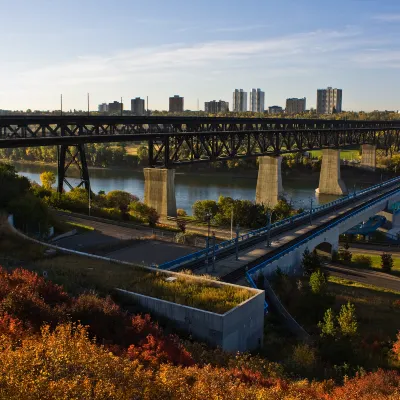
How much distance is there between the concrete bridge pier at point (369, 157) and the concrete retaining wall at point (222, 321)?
80979mm

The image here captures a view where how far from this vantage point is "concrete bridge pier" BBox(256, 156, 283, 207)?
190ft

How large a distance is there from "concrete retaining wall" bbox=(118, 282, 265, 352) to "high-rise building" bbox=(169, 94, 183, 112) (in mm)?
176842

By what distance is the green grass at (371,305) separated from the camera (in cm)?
2009

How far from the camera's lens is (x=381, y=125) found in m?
99.8

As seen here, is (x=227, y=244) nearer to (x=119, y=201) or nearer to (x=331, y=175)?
(x=119, y=201)

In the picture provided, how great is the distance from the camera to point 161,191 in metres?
43.9

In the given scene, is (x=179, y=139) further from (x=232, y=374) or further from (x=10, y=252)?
(x=232, y=374)

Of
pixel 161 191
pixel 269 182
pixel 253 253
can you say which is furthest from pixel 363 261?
pixel 269 182

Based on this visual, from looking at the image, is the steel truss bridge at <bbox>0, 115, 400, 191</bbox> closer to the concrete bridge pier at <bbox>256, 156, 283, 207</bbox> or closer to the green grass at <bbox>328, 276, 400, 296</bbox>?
the concrete bridge pier at <bbox>256, 156, 283, 207</bbox>

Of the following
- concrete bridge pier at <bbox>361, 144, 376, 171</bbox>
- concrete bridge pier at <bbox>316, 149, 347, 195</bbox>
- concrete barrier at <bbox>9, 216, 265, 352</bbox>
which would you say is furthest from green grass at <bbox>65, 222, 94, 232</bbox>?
concrete bridge pier at <bbox>361, 144, 376, 171</bbox>

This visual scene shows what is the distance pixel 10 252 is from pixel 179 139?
27060 mm

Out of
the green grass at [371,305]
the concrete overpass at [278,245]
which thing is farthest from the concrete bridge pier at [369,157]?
the green grass at [371,305]

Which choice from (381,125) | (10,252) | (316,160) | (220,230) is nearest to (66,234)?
(10,252)

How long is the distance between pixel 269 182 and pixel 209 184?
2747cm
